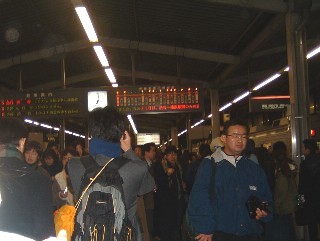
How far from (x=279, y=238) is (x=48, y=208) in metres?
3.16

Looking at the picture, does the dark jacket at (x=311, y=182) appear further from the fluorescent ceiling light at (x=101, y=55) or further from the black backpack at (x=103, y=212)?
the fluorescent ceiling light at (x=101, y=55)

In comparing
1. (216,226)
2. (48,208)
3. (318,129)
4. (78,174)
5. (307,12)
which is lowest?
(216,226)

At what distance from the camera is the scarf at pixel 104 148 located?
2828 mm

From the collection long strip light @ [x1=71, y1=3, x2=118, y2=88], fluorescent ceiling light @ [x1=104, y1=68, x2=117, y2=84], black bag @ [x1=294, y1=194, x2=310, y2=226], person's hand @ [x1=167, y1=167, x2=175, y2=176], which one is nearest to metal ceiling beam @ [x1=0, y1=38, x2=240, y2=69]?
long strip light @ [x1=71, y1=3, x2=118, y2=88]

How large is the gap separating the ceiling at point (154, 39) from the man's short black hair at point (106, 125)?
21.1 ft

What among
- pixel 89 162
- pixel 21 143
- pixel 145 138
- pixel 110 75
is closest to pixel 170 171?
pixel 89 162

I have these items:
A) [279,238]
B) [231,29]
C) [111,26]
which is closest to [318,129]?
[231,29]

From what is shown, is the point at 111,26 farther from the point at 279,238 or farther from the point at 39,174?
the point at 39,174

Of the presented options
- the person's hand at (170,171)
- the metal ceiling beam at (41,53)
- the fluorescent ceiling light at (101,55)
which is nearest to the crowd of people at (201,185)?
the person's hand at (170,171)

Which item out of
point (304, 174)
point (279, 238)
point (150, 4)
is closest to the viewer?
point (279, 238)

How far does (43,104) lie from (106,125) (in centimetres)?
977

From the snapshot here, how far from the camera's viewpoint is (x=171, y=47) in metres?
13.9

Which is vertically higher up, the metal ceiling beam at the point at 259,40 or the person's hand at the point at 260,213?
the metal ceiling beam at the point at 259,40

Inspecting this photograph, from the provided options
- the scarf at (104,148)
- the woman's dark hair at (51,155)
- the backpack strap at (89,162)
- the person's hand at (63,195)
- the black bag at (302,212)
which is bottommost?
the black bag at (302,212)
